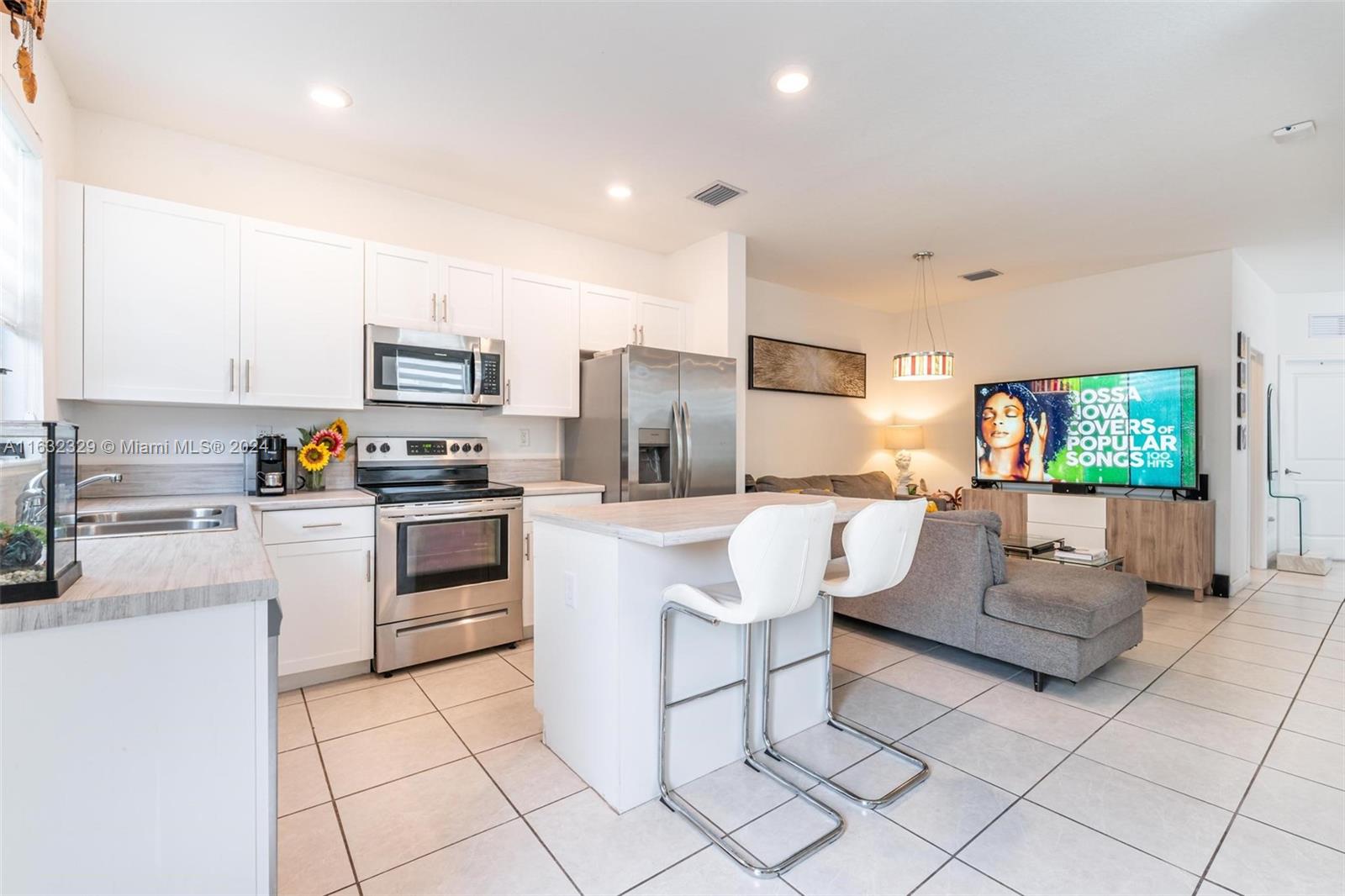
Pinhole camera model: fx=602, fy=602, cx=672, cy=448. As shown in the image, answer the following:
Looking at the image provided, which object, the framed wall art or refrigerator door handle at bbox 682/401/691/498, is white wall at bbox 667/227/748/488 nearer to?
refrigerator door handle at bbox 682/401/691/498

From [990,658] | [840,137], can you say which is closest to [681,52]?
[840,137]

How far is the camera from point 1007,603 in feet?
9.84

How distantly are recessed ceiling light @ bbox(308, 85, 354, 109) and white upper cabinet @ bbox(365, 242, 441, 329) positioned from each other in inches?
27.8

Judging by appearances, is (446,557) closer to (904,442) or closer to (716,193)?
(716,193)

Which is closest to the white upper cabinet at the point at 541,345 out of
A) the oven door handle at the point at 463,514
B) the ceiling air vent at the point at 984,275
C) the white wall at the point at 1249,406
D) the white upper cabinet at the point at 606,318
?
the white upper cabinet at the point at 606,318

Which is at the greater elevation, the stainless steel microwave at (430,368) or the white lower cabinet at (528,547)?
the stainless steel microwave at (430,368)

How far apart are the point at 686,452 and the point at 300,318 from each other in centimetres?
226

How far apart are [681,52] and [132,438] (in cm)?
308

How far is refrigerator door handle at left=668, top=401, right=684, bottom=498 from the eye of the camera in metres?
3.87

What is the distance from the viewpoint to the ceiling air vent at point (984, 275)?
533cm

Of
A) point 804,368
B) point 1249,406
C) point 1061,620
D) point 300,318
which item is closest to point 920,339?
point 804,368

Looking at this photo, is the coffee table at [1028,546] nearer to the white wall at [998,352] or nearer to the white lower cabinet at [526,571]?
the white wall at [998,352]

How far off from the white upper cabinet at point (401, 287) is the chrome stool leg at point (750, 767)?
2.36m

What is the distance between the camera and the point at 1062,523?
5305 mm
